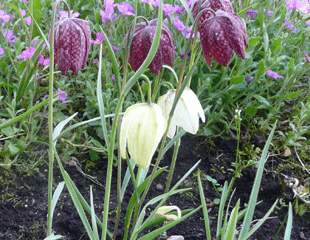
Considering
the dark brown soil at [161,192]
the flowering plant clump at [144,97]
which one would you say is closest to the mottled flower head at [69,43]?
the flowering plant clump at [144,97]

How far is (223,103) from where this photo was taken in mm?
1799

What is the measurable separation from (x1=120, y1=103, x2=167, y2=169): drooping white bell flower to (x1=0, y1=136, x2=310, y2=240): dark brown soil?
58cm

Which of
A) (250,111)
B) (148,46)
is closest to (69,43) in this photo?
(148,46)

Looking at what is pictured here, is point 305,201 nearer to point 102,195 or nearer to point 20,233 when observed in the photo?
point 102,195

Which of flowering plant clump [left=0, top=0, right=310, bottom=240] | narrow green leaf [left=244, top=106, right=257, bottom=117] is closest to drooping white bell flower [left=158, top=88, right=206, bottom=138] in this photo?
flowering plant clump [left=0, top=0, right=310, bottom=240]

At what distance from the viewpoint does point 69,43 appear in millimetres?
812

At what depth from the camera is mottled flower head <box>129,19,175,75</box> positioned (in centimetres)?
84

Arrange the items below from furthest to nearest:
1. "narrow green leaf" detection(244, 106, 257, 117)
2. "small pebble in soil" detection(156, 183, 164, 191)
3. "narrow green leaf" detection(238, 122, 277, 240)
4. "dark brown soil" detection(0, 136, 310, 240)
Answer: "narrow green leaf" detection(244, 106, 257, 117) → "small pebble in soil" detection(156, 183, 164, 191) → "dark brown soil" detection(0, 136, 310, 240) → "narrow green leaf" detection(238, 122, 277, 240)

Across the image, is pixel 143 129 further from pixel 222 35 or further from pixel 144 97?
pixel 144 97

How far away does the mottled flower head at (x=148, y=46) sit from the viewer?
0.84 metres

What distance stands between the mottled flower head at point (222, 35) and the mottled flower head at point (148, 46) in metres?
0.08

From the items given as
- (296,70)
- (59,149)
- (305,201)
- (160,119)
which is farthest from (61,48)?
(296,70)

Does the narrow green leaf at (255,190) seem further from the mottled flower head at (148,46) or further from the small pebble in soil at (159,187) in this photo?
the small pebble in soil at (159,187)

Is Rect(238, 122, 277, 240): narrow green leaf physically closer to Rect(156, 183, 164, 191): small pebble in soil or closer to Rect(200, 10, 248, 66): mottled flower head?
Rect(200, 10, 248, 66): mottled flower head
